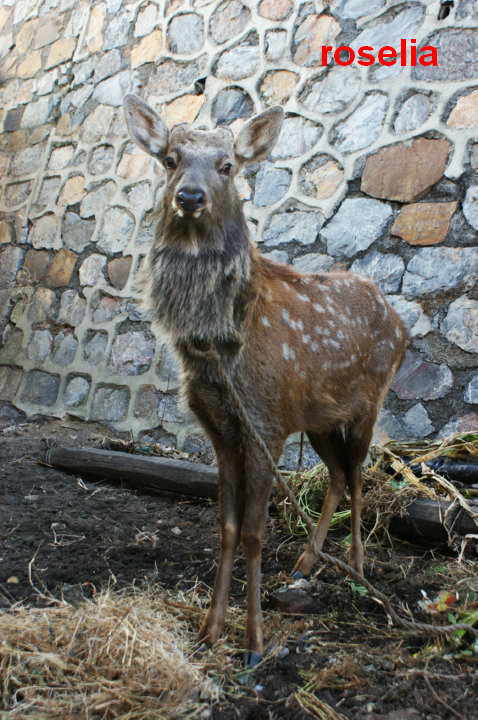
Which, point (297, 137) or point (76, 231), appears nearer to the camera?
point (297, 137)

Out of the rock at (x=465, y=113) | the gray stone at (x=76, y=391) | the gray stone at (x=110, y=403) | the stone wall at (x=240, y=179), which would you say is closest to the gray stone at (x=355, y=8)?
the stone wall at (x=240, y=179)

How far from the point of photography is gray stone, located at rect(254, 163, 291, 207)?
5.27 metres

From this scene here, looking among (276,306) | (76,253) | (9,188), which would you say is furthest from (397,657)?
(9,188)

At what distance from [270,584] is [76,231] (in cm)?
473

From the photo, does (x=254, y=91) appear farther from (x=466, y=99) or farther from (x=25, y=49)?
(x=25, y=49)

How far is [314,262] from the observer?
4.95 m

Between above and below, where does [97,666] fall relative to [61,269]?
below

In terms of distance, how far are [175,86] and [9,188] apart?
8.83 ft

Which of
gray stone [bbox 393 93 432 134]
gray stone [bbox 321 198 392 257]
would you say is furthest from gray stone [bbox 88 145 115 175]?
gray stone [bbox 393 93 432 134]

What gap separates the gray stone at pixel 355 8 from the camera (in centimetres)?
492

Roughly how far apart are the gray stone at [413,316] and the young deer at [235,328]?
1.32 meters

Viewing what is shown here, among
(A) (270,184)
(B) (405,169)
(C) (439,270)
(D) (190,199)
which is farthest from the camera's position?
(A) (270,184)

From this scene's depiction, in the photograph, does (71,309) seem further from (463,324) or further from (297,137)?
(463,324)

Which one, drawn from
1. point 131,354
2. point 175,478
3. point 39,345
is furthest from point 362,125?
point 39,345
